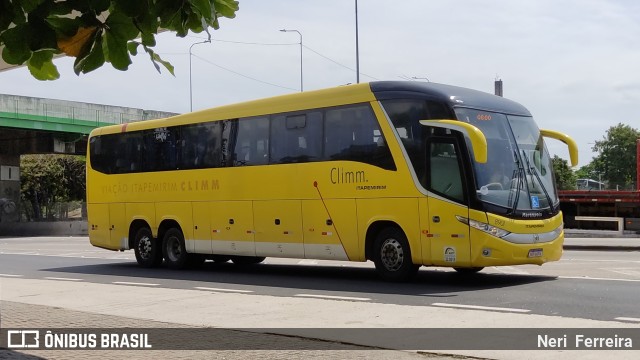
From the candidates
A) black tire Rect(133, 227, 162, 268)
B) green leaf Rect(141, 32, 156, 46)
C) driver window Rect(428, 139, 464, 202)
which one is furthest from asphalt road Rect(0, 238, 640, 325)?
green leaf Rect(141, 32, 156, 46)

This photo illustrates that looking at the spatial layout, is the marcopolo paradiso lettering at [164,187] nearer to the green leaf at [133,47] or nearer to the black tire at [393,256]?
the black tire at [393,256]

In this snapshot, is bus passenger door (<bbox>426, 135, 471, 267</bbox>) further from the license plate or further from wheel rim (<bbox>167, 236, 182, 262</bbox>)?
wheel rim (<bbox>167, 236, 182, 262</bbox>)

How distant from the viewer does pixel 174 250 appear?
1994 centimetres

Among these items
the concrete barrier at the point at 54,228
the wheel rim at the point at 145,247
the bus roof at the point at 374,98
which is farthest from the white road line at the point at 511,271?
the concrete barrier at the point at 54,228

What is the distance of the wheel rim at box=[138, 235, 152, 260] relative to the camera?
2031 centimetres

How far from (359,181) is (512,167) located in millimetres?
2794

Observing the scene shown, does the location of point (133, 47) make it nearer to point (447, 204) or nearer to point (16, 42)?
point (16, 42)

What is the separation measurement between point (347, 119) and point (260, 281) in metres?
3.56

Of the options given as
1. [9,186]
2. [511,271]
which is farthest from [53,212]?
[511,271]

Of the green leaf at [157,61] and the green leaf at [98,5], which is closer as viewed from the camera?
the green leaf at [98,5]

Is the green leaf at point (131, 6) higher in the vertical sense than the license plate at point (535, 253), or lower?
higher

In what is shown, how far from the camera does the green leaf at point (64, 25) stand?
5.24 m

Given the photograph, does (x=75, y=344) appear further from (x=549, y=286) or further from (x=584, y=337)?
(x=549, y=286)

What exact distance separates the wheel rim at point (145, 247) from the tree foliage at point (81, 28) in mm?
15131
